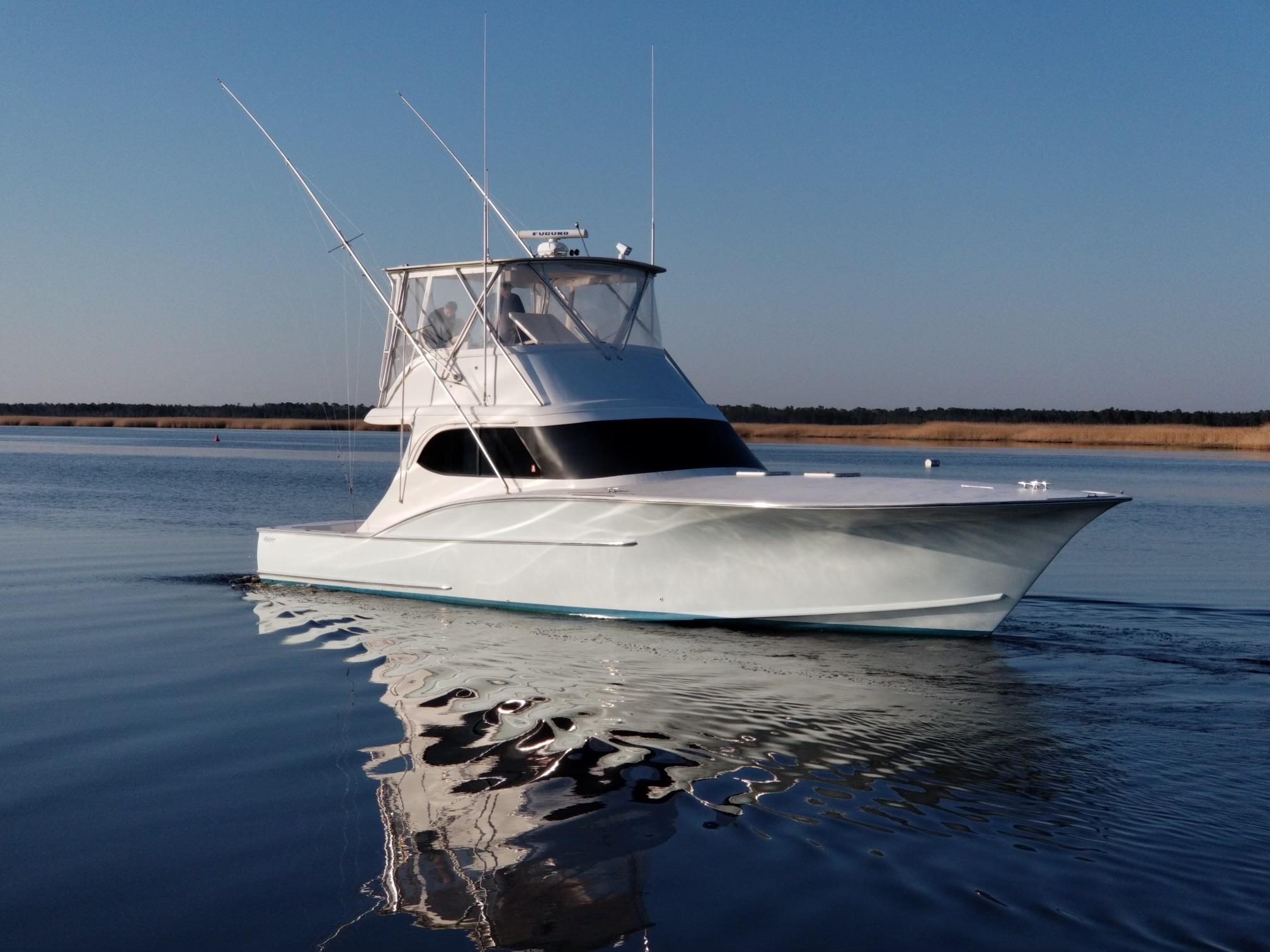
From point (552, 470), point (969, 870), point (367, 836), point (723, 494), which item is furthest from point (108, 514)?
point (969, 870)

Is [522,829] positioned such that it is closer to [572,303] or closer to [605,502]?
[605,502]

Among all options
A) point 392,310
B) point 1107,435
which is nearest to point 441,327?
point 392,310

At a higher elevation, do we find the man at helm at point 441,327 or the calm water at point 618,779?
the man at helm at point 441,327

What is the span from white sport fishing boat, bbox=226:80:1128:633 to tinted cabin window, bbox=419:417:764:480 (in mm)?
21

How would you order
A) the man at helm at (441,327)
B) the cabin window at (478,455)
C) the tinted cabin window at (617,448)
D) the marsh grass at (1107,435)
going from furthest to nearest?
1. the marsh grass at (1107,435)
2. the man at helm at (441,327)
3. the cabin window at (478,455)
4. the tinted cabin window at (617,448)

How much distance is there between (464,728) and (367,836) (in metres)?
2.18

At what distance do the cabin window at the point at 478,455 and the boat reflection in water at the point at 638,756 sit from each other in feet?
5.95

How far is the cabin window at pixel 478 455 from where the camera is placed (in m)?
12.5

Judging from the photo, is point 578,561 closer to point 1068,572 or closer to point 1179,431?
point 1068,572

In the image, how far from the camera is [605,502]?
11.5 meters

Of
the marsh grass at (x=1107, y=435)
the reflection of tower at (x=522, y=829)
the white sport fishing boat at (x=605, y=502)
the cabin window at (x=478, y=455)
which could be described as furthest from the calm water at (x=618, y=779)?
the marsh grass at (x=1107, y=435)

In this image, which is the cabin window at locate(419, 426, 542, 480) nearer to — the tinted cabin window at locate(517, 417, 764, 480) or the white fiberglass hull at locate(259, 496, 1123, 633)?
the tinted cabin window at locate(517, 417, 764, 480)

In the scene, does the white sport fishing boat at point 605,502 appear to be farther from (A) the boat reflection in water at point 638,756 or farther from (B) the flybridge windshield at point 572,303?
(A) the boat reflection in water at point 638,756

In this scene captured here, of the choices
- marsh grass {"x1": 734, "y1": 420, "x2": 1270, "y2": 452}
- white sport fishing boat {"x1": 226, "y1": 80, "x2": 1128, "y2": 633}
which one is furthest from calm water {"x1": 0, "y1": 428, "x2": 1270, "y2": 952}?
marsh grass {"x1": 734, "y1": 420, "x2": 1270, "y2": 452}
